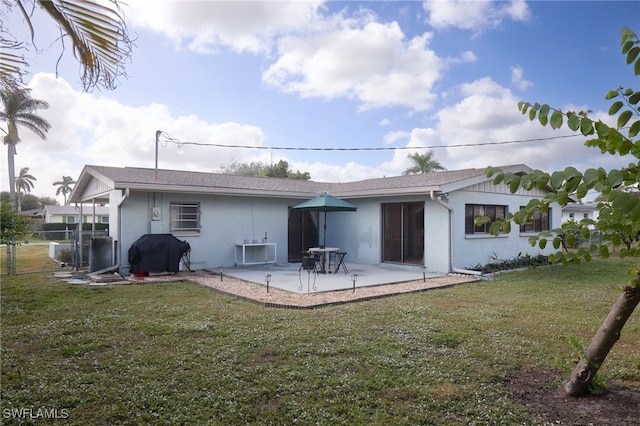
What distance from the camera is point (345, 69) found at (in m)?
14.9

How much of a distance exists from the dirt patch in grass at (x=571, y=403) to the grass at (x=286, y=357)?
166mm

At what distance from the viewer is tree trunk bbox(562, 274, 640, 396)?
3.12 metres

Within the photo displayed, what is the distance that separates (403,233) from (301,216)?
147 inches

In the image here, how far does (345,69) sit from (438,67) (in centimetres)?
335

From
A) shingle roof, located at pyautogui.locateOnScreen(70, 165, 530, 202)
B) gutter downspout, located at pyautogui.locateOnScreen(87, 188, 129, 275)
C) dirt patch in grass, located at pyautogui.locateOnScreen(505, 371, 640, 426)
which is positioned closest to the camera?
dirt patch in grass, located at pyautogui.locateOnScreen(505, 371, 640, 426)

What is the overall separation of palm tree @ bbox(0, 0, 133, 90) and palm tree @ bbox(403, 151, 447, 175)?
99.9ft

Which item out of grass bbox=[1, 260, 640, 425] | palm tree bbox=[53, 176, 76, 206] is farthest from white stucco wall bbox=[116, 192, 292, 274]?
palm tree bbox=[53, 176, 76, 206]

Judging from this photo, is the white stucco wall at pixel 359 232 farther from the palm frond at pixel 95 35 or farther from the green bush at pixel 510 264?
the palm frond at pixel 95 35

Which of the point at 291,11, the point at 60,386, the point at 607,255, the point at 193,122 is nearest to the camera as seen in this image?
the point at 607,255

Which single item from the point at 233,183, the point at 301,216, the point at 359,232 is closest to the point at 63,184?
the point at 233,183

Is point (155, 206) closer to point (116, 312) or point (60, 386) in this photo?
point (116, 312)

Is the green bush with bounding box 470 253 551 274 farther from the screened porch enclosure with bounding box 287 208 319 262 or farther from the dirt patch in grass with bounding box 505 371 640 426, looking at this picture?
the dirt patch in grass with bounding box 505 371 640 426

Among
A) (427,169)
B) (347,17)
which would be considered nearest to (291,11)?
(347,17)

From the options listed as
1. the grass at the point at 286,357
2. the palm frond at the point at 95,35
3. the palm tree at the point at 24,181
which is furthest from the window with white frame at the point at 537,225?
the palm tree at the point at 24,181
